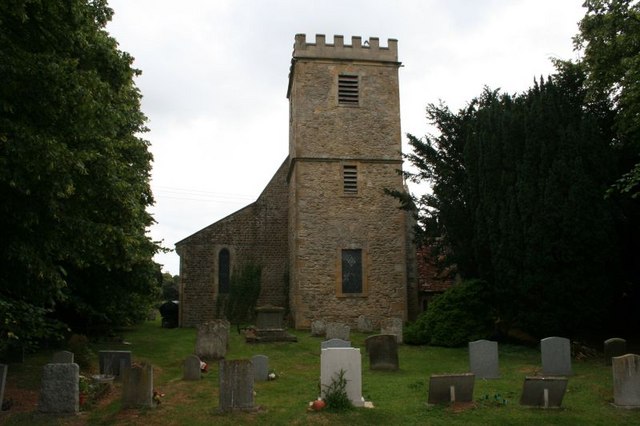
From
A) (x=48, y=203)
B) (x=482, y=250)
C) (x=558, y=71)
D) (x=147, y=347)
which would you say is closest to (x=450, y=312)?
(x=482, y=250)

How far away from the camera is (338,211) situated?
24.9m

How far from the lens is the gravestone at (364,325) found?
23.2 metres

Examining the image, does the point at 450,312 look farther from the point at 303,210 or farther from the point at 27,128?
the point at 27,128

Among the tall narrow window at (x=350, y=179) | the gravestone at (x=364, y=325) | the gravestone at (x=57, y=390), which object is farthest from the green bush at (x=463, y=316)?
the gravestone at (x=57, y=390)

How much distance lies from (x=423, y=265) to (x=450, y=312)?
423 inches

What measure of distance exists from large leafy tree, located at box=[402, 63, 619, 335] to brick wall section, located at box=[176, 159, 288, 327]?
1101 centimetres

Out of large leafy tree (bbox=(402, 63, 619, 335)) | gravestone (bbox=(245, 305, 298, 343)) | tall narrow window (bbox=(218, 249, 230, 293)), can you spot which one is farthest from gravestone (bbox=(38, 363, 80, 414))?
tall narrow window (bbox=(218, 249, 230, 293))

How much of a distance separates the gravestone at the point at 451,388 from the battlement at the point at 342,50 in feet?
62.9

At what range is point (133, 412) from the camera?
9234 mm

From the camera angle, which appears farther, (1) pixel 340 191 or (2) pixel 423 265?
(2) pixel 423 265

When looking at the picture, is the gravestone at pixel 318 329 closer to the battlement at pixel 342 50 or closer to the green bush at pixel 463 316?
the green bush at pixel 463 316

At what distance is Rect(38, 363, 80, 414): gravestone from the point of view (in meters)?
9.23

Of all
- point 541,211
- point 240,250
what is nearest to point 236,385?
point 541,211

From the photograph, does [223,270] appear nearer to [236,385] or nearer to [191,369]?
→ [191,369]
